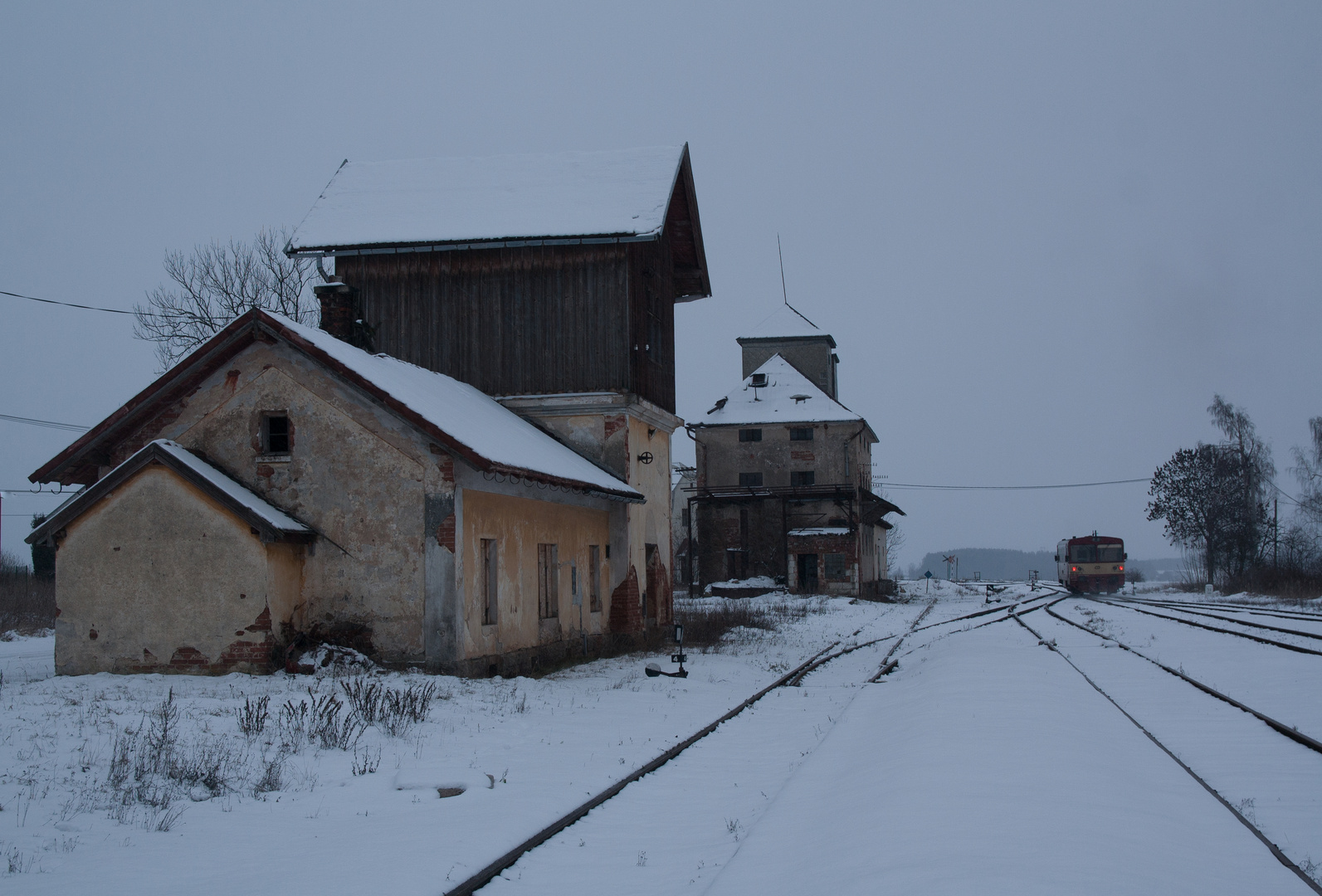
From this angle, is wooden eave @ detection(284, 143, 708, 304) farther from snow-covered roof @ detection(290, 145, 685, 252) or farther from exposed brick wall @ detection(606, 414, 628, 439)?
exposed brick wall @ detection(606, 414, 628, 439)

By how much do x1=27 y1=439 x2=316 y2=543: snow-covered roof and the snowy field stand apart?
1.82m

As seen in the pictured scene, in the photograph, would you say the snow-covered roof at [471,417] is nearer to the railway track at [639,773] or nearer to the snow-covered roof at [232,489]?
the snow-covered roof at [232,489]

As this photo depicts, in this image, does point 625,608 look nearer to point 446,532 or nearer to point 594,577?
point 594,577

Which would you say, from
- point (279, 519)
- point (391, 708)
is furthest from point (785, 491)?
point (391, 708)

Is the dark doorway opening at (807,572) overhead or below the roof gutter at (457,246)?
below

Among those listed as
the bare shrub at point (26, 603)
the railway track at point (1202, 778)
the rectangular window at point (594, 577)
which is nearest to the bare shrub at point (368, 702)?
the railway track at point (1202, 778)

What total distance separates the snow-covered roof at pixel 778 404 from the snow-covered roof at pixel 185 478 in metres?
38.4

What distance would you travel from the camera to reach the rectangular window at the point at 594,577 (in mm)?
19422

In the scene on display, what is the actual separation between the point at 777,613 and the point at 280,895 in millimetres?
27511

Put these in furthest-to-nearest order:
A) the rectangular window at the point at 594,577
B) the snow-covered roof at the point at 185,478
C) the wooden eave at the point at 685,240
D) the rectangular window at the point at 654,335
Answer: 1. the wooden eave at the point at 685,240
2. the rectangular window at the point at 654,335
3. the rectangular window at the point at 594,577
4. the snow-covered roof at the point at 185,478

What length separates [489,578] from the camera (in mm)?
14984

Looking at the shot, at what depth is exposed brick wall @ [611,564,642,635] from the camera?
806 inches

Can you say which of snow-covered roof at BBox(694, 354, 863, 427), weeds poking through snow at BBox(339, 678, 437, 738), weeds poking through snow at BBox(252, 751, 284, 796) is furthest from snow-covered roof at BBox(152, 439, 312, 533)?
snow-covered roof at BBox(694, 354, 863, 427)

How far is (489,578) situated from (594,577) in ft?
16.3
